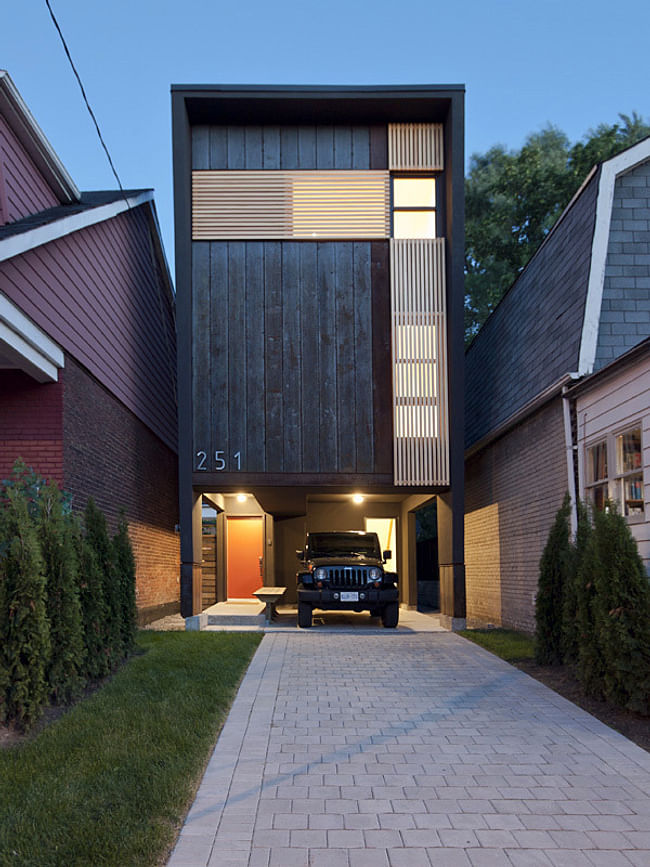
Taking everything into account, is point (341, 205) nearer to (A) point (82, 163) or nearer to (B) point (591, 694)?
(A) point (82, 163)

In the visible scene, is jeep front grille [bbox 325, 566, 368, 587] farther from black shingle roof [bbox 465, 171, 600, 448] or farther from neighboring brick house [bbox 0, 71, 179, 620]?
black shingle roof [bbox 465, 171, 600, 448]

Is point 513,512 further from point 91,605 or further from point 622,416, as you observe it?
point 91,605

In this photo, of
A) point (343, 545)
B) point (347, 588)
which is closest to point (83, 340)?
point (347, 588)

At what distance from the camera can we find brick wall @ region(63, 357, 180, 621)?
10.8 m

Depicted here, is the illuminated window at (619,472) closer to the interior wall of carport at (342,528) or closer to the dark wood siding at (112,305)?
the dark wood siding at (112,305)

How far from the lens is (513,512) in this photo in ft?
46.5

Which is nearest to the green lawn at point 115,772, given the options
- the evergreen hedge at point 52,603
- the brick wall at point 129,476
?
the evergreen hedge at point 52,603

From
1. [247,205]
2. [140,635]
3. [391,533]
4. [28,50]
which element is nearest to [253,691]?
[140,635]

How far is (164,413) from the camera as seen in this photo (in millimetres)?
17062

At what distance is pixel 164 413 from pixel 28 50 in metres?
9.02

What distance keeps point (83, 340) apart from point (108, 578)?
13.7 feet

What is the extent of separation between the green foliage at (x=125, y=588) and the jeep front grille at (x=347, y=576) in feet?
15.8

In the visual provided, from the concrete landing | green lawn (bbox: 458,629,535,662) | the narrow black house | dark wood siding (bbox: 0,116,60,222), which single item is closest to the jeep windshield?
the narrow black house

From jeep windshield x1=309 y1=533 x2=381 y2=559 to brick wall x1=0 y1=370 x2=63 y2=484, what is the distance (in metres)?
6.23
